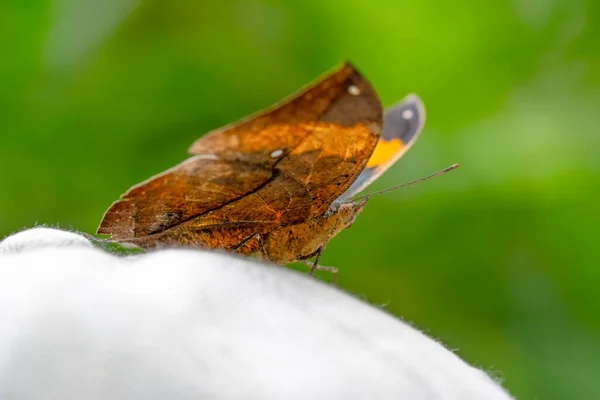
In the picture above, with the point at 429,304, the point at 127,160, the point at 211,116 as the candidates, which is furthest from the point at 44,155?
the point at 429,304

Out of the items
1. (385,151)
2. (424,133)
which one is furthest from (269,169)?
(424,133)

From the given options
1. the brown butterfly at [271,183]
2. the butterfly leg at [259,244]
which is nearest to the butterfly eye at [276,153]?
the brown butterfly at [271,183]

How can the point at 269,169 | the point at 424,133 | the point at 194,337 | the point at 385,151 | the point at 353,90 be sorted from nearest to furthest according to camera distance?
the point at 194,337, the point at 353,90, the point at 269,169, the point at 385,151, the point at 424,133

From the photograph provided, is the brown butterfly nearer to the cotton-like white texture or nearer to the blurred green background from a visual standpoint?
the cotton-like white texture

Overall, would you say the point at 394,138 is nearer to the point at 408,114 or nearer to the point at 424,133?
the point at 408,114

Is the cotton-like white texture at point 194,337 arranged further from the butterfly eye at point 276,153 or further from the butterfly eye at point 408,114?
the butterfly eye at point 408,114

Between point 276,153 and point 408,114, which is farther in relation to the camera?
point 408,114

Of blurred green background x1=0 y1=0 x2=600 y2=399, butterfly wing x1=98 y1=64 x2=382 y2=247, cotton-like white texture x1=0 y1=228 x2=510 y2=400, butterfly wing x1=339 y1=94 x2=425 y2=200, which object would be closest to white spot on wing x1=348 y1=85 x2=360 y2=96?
butterfly wing x1=98 y1=64 x2=382 y2=247
